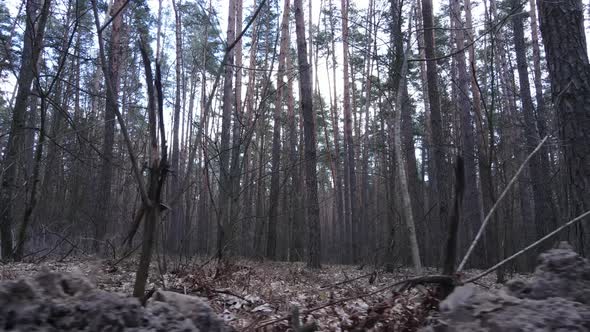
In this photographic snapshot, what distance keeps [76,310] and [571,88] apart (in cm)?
411

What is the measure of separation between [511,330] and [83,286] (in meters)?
1.31

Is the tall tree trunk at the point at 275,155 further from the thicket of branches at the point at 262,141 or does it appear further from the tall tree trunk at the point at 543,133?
the tall tree trunk at the point at 543,133

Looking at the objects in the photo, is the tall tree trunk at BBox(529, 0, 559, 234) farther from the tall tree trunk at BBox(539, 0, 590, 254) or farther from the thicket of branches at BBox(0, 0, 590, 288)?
the tall tree trunk at BBox(539, 0, 590, 254)

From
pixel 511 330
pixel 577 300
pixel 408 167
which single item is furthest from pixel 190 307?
pixel 408 167

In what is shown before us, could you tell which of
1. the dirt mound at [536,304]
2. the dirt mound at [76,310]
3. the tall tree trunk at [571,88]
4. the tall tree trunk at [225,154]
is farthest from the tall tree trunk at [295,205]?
the dirt mound at [76,310]

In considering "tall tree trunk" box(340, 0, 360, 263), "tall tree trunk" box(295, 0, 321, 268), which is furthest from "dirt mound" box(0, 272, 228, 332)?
"tall tree trunk" box(340, 0, 360, 263)

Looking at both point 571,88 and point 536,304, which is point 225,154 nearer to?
point 571,88

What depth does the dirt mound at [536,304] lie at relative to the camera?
1.18 m

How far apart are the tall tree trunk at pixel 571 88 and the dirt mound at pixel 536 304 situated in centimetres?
230

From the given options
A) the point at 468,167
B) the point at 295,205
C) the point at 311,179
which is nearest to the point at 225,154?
the point at 311,179

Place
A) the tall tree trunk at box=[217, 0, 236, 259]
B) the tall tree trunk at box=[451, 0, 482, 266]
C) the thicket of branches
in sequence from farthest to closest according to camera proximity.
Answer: the tall tree trunk at box=[451, 0, 482, 266], the tall tree trunk at box=[217, 0, 236, 259], the thicket of branches

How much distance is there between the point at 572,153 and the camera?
11.5 ft

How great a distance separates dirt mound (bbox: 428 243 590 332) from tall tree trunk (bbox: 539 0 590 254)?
2302 mm

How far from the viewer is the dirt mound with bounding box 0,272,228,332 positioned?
3.68ft
